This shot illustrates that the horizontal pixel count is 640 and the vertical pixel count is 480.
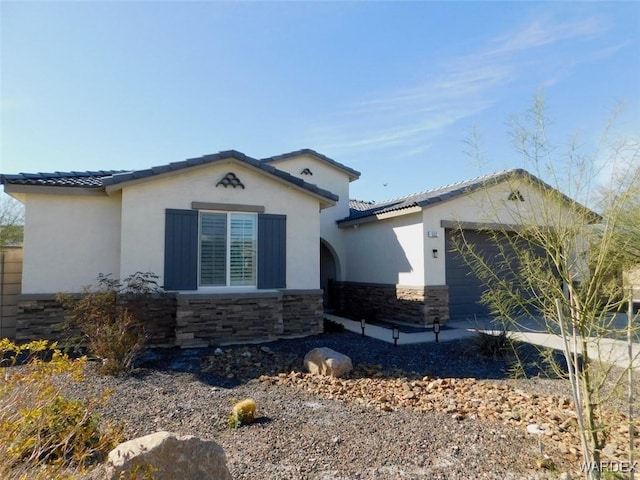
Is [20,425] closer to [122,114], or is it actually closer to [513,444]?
[513,444]

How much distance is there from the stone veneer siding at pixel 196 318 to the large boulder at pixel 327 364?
9.36 ft

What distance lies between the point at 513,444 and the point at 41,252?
36.8 ft

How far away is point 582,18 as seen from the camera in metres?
7.33

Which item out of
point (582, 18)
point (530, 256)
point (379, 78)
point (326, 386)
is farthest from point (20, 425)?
point (379, 78)

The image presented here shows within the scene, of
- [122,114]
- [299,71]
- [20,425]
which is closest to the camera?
[20,425]

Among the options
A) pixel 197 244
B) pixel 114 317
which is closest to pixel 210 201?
pixel 197 244

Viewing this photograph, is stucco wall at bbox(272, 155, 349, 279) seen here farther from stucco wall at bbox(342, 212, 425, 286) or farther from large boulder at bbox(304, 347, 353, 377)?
large boulder at bbox(304, 347, 353, 377)

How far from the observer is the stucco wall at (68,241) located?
31.6ft

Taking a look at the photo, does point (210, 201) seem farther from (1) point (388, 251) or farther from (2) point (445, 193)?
(2) point (445, 193)

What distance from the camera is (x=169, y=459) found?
10.7 feet

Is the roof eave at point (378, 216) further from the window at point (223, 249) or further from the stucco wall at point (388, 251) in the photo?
the window at point (223, 249)

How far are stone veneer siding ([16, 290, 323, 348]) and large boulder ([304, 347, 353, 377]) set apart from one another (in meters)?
2.85

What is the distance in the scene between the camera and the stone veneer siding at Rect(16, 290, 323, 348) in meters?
9.47

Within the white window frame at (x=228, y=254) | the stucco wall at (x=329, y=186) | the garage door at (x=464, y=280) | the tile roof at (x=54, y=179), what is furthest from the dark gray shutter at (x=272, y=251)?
the garage door at (x=464, y=280)
